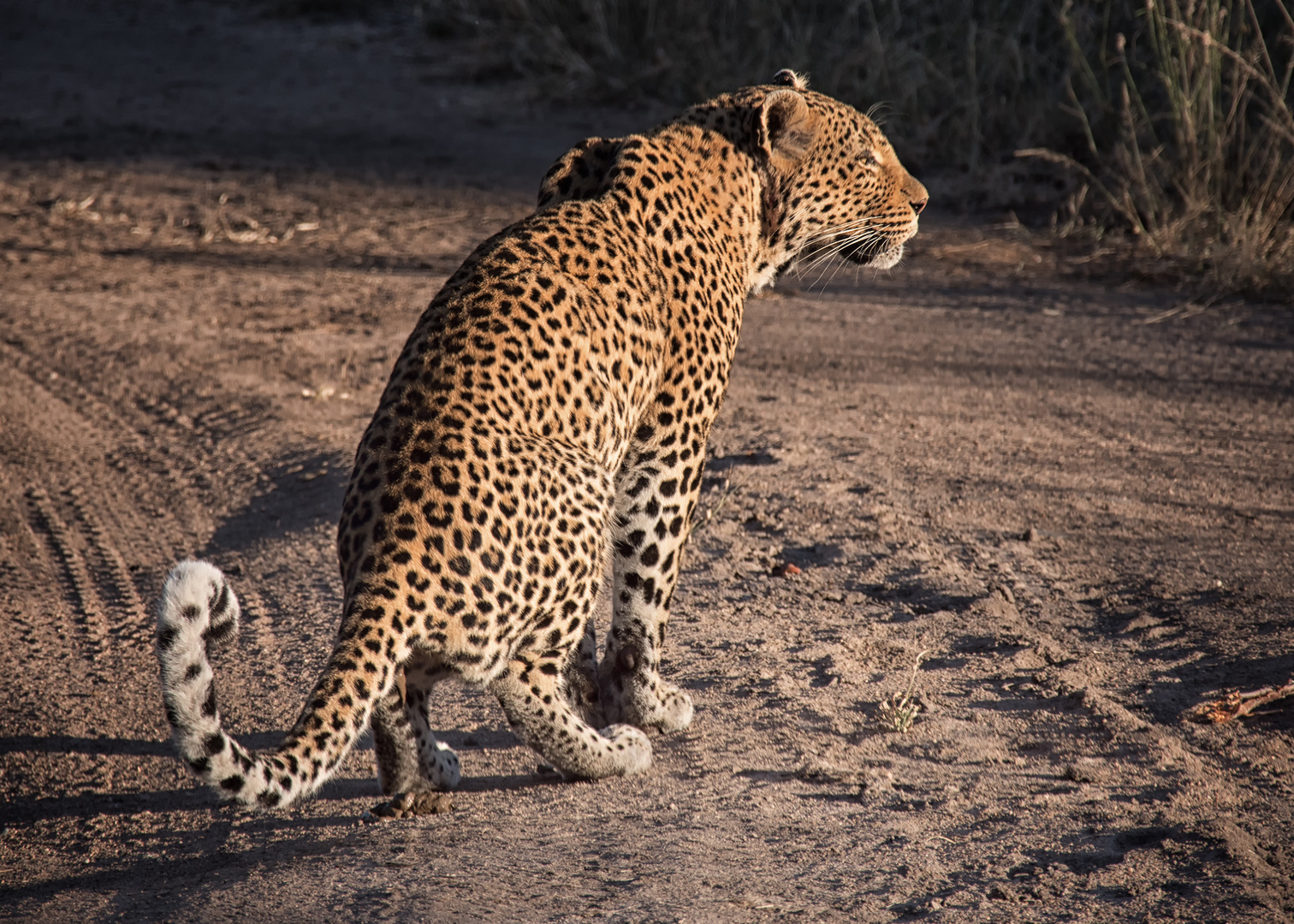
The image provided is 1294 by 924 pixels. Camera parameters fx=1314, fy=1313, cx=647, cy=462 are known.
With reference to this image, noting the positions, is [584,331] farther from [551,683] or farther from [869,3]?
[869,3]

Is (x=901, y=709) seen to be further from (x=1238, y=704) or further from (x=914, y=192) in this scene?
(x=914, y=192)

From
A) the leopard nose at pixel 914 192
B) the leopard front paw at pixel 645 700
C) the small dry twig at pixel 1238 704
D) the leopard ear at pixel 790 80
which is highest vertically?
→ the leopard ear at pixel 790 80

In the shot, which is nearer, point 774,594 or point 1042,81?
point 774,594

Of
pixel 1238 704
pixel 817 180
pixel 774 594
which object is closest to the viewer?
pixel 1238 704

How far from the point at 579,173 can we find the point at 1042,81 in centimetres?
773

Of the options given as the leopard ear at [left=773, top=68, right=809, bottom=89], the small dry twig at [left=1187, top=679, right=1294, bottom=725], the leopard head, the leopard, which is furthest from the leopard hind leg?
the leopard ear at [left=773, top=68, right=809, bottom=89]

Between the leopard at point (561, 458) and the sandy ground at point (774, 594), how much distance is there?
0.36 metres

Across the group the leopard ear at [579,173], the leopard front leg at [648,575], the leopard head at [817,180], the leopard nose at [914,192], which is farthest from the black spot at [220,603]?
the leopard nose at [914,192]

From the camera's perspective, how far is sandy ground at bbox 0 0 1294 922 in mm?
3309

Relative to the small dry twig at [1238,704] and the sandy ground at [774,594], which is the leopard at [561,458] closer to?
the sandy ground at [774,594]

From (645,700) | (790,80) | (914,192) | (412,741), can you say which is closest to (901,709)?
(645,700)

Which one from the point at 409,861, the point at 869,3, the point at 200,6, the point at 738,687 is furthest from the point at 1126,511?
the point at 200,6

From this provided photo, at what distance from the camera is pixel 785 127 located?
438 centimetres

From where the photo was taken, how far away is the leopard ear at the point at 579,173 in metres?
4.28
